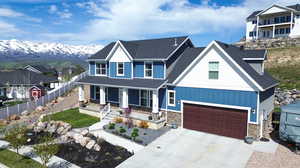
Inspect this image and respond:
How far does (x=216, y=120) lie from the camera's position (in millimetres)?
16250

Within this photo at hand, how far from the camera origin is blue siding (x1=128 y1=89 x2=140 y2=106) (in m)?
21.3

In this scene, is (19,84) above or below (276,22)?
below

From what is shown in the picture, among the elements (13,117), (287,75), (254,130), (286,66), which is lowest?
(13,117)

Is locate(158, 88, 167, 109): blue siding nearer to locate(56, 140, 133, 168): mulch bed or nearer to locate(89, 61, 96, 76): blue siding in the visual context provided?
locate(56, 140, 133, 168): mulch bed

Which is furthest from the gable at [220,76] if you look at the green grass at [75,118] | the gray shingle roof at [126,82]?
the green grass at [75,118]

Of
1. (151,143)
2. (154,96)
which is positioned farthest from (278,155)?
(154,96)

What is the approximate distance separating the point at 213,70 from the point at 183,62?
4711 millimetres

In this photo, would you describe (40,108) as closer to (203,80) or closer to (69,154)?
(69,154)

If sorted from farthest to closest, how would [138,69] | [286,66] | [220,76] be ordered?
[286,66]
[138,69]
[220,76]

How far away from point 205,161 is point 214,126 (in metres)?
5.04

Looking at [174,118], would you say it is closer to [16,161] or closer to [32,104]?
[16,161]

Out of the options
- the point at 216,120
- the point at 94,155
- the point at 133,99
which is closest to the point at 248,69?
the point at 216,120

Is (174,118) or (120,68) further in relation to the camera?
(120,68)

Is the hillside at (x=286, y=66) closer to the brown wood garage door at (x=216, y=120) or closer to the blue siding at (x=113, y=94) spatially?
the brown wood garage door at (x=216, y=120)
